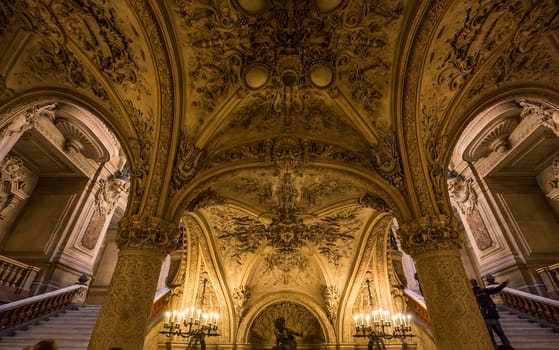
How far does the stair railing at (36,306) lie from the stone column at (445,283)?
6597 millimetres

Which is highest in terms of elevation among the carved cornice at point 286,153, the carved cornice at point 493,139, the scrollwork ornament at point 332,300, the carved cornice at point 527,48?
the carved cornice at point 493,139

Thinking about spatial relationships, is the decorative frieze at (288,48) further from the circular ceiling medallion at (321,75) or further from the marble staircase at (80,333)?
the marble staircase at (80,333)

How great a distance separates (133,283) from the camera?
11.4 feet

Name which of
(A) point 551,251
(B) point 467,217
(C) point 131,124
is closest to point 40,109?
(C) point 131,124

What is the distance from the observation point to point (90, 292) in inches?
412

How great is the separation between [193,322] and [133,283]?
13.9ft

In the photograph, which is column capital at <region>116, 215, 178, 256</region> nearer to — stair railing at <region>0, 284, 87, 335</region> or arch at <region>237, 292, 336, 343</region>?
stair railing at <region>0, 284, 87, 335</region>

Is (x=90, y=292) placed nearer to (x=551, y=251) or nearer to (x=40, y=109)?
(x=40, y=109)

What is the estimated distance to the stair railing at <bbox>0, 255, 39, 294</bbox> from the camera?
19.4ft

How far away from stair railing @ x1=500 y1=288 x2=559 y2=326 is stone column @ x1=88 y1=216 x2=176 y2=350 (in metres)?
6.73

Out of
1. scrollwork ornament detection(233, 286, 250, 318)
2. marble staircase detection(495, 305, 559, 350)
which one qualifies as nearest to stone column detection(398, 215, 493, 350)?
marble staircase detection(495, 305, 559, 350)

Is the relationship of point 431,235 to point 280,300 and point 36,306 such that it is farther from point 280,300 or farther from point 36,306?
point 36,306

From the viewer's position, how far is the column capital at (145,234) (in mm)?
3718

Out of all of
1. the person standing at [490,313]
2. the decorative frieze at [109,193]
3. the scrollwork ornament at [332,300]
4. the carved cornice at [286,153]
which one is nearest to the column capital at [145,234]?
the carved cornice at [286,153]
